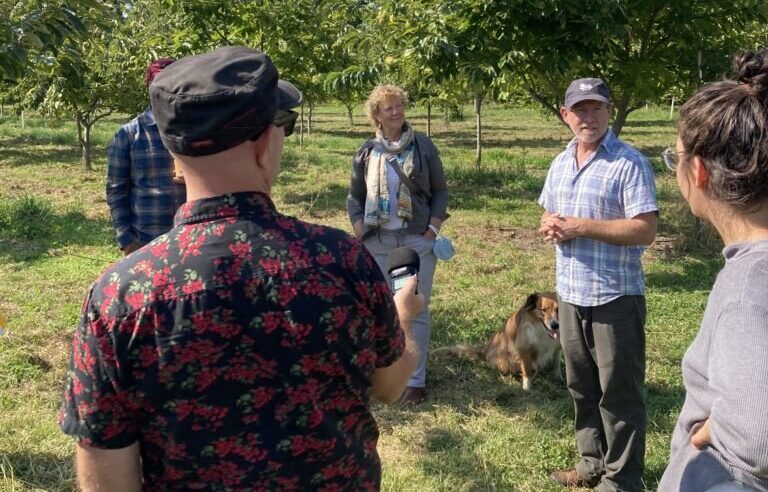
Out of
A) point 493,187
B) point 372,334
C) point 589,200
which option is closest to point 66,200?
point 493,187

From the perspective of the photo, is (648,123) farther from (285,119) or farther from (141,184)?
(285,119)

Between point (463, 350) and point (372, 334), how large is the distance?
3.91 m

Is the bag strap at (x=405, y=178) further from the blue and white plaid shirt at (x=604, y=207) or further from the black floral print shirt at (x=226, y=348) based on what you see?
the black floral print shirt at (x=226, y=348)

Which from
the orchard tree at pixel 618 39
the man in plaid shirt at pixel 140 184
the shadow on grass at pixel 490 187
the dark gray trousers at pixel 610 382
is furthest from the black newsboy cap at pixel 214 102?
the shadow on grass at pixel 490 187

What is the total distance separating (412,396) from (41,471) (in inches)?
89.0

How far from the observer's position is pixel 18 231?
9328mm

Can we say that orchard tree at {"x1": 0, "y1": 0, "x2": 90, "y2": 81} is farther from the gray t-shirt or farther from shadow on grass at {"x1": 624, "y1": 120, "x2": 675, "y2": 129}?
shadow on grass at {"x1": 624, "y1": 120, "x2": 675, "y2": 129}

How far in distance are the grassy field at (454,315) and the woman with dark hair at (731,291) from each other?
2.23m

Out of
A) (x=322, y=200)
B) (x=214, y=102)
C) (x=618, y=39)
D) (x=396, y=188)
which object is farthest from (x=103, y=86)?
(x=214, y=102)

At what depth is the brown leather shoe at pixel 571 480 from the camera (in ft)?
11.7

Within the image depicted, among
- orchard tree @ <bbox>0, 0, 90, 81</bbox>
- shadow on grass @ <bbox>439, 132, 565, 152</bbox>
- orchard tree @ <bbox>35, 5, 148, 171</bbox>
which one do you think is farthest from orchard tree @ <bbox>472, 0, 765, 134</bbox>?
shadow on grass @ <bbox>439, 132, 565, 152</bbox>

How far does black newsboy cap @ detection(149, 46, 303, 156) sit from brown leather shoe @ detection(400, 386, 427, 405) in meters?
3.52

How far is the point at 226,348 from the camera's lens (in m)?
1.31

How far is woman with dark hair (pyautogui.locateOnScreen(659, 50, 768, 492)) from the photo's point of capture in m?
1.30
